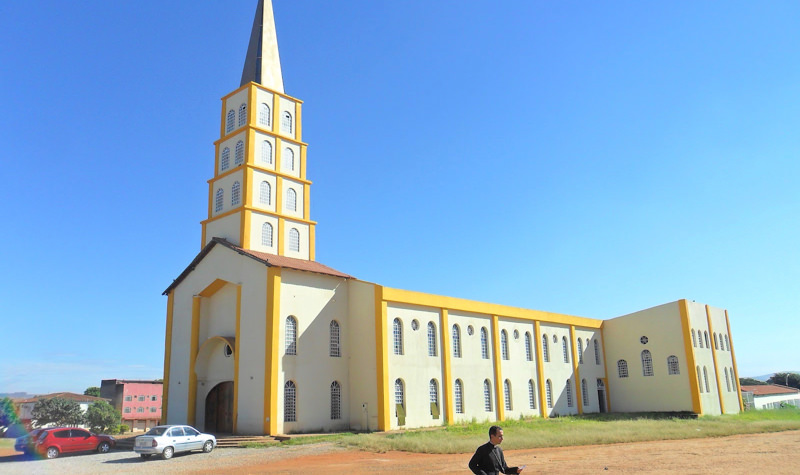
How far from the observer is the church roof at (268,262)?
2788cm

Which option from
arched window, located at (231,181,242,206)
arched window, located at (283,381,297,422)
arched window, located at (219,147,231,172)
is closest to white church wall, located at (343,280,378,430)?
arched window, located at (283,381,297,422)

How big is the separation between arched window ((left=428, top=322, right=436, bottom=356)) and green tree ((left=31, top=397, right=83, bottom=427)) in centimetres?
3582

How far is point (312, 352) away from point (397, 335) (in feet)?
14.4

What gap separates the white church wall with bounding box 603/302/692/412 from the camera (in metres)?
39.2

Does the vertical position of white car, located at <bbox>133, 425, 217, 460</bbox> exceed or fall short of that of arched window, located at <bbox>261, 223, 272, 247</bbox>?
it falls short

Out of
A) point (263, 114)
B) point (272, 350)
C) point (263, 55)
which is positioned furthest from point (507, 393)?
point (263, 55)

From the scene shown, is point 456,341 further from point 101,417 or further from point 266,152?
point 101,417

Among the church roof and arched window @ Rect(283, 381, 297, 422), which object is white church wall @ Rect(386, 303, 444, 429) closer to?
the church roof

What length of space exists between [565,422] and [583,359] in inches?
387

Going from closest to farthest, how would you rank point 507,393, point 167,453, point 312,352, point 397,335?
point 167,453 < point 312,352 < point 397,335 < point 507,393

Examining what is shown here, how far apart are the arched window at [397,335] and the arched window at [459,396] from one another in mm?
4612

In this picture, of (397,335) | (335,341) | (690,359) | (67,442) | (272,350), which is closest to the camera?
(67,442)

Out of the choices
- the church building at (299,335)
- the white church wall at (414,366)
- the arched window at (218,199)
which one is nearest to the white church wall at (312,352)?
the church building at (299,335)

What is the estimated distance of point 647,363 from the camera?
4125 centimetres
